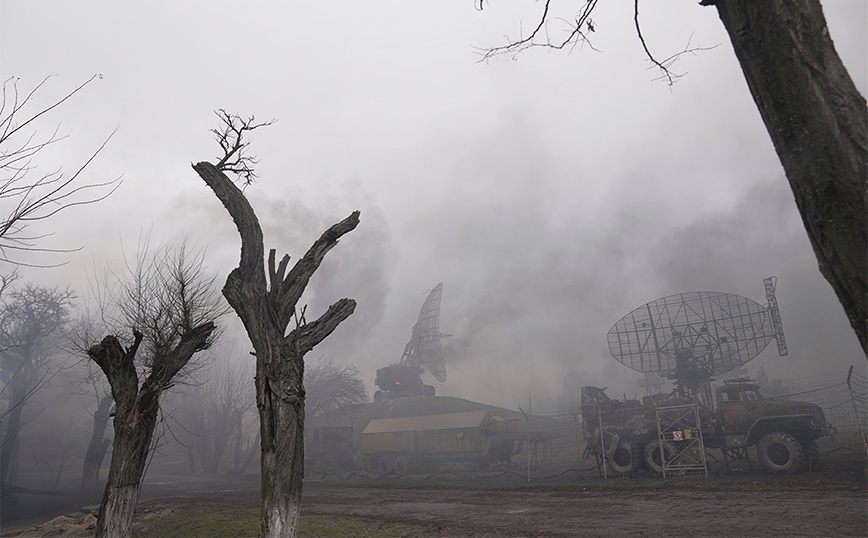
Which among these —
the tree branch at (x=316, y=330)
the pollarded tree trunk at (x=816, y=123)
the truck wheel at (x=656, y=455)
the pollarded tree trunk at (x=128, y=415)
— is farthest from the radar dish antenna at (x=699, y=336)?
the pollarded tree trunk at (x=816, y=123)

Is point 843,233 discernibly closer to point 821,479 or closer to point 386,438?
point 821,479

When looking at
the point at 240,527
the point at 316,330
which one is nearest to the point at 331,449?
the point at 240,527

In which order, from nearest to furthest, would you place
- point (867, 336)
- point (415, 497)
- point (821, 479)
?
point (867, 336) < point (821, 479) < point (415, 497)

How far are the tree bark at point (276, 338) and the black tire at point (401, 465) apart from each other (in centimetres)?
2533

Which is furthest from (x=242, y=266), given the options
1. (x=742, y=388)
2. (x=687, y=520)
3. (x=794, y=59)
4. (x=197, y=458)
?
(x=197, y=458)

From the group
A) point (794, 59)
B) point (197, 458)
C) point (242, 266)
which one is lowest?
point (197, 458)

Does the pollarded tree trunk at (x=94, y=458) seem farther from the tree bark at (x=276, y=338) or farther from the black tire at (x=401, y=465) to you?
the tree bark at (x=276, y=338)

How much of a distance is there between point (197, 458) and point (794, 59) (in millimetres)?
56704

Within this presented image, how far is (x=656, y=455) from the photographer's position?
2027cm

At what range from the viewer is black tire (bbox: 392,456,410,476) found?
2962 cm

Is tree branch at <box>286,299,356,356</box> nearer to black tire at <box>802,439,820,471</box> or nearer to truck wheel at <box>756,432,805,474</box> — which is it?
truck wheel at <box>756,432,805,474</box>

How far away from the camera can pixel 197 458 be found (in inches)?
1934

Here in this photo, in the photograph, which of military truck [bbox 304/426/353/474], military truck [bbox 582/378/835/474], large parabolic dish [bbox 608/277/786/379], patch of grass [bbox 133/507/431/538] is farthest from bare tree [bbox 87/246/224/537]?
military truck [bbox 304/426/353/474]

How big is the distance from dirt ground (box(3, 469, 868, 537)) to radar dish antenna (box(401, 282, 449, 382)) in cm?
2065
